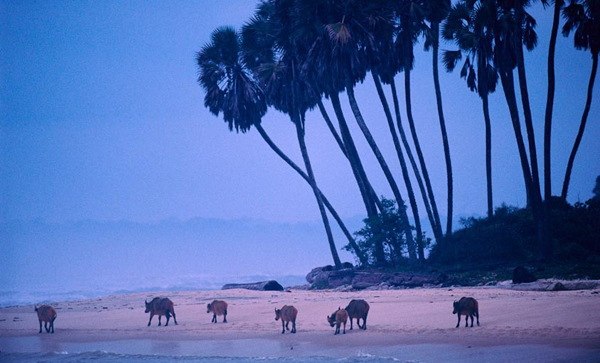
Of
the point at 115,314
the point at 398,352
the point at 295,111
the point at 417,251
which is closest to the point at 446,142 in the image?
the point at 417,251

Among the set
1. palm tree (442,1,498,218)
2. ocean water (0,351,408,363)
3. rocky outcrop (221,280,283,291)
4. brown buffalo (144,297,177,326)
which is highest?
palm tree (442,1,498,218)

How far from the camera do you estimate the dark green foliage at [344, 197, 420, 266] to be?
3028 cm

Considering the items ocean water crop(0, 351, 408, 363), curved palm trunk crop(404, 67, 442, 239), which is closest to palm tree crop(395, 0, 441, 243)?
curved palm trunk crop(404, 67, 442, 239)

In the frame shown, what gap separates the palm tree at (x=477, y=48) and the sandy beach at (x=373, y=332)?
16.9 meters

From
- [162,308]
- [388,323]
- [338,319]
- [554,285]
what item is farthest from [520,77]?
[162,308]

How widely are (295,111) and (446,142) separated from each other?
373 inches

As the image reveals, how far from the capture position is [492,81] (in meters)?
34.2

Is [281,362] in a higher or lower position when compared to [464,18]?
lower

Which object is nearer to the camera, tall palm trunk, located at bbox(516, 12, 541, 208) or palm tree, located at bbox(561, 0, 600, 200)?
tall palm trunk, located at bbox(516, 12, 541, 208)

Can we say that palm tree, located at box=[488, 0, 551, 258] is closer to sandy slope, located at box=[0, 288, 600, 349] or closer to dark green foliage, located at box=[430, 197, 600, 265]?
dark green foliage, located at box=[430, 197, 600, 265]

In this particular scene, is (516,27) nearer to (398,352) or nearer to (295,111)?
(295,111)

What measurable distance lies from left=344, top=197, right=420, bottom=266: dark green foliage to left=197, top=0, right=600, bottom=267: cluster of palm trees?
300mm

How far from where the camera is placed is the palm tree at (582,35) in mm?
29703

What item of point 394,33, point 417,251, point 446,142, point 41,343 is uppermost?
point 394,33
